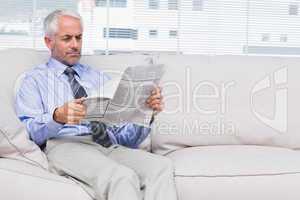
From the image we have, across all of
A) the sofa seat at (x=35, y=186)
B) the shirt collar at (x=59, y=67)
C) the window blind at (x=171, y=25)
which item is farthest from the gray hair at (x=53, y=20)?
the window blind at (x=171, y=25)

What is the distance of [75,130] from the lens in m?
2.04

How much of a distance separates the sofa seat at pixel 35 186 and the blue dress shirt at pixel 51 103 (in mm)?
260

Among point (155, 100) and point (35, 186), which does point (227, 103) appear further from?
point (35, 186)

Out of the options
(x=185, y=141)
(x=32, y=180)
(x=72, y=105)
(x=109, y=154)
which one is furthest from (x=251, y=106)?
(x=32, y=180)

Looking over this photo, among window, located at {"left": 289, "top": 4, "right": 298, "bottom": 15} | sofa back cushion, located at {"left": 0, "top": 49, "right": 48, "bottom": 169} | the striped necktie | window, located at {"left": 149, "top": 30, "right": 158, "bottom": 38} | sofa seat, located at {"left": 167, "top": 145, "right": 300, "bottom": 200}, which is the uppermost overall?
window, located at {"left": 289, "top": 4, "right": 298, "bottom": 15}

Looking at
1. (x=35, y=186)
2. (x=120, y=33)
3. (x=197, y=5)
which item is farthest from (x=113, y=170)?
(x=197, y=5)

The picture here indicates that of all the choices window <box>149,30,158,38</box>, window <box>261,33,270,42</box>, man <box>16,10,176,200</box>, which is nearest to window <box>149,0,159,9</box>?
window <box>149,30,158,38</box>

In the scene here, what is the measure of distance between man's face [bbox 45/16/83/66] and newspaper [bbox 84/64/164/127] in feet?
1.38

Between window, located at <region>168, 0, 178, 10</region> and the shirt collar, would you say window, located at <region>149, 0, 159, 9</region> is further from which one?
the shirt collar

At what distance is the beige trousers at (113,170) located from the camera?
5.28 feet

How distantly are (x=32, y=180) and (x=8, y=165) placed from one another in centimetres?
12

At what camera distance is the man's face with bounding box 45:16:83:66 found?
214cm

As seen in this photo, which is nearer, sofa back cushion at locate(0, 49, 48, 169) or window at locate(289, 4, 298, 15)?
sofa back cushion at locate(0, 49, 48, 169)

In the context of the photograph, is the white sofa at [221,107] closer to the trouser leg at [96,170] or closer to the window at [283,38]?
the trouser leg at [96,170]
